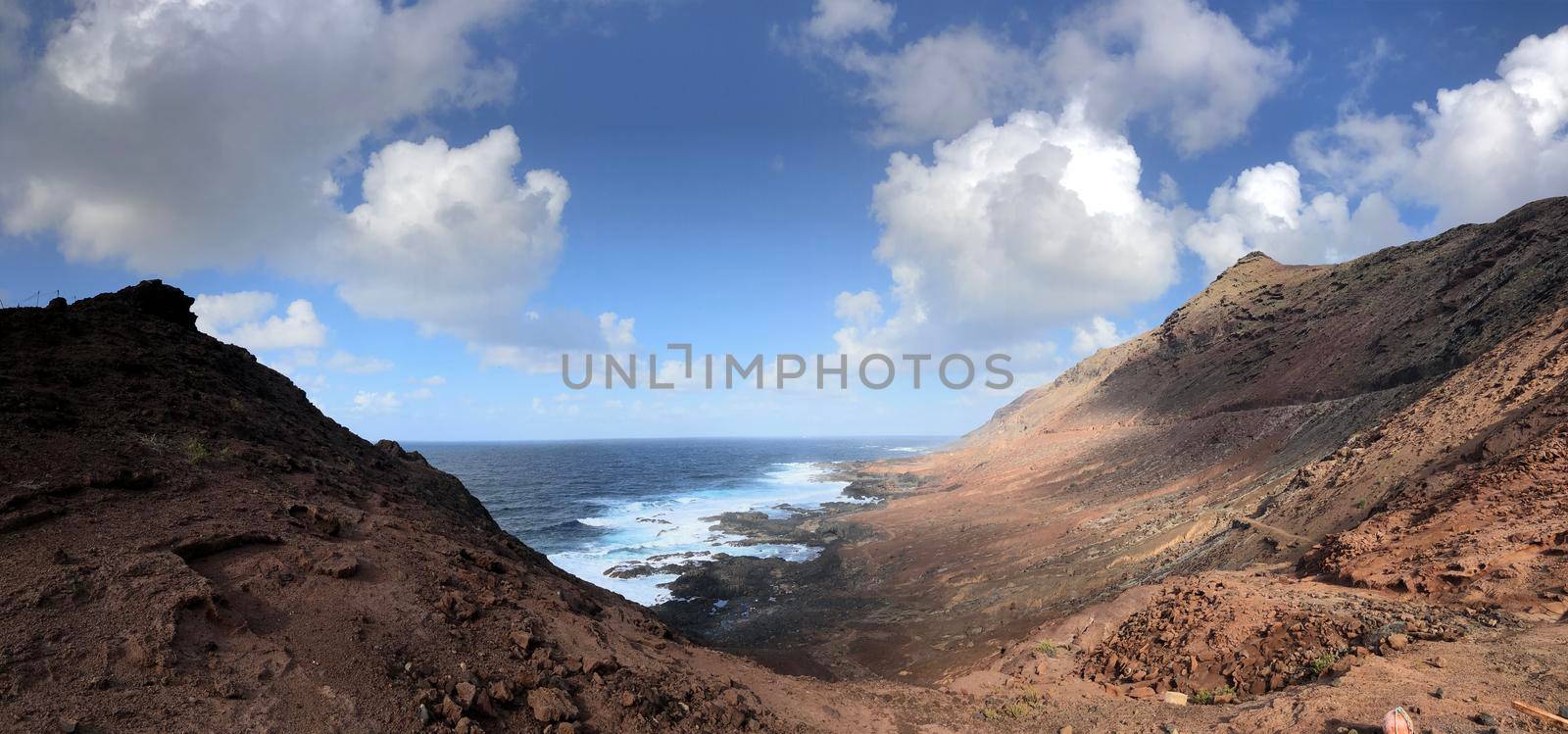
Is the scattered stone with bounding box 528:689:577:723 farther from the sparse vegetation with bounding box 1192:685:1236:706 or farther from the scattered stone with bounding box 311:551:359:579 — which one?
the sparse vegetation with bounding box 1192:685:1236:706

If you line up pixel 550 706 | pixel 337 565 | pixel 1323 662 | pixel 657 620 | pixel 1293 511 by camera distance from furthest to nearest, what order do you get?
pixel 1293 511 → pixel 657 620 → pixel 1323 662 → pixel 337 565 → pixel 550 706

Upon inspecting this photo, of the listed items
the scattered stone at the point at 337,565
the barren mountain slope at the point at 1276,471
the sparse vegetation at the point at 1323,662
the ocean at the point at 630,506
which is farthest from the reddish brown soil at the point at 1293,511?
the scattered stone at the point at 337,565

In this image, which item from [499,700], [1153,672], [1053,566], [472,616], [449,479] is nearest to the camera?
[499,700]

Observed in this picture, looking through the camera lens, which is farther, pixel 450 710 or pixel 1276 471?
pixel 1276 471

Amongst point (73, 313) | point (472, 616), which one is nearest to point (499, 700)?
point (472, 616)

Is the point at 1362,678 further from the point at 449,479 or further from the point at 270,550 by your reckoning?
the point at 449,479

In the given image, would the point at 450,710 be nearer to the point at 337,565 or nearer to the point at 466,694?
the point at 466,694

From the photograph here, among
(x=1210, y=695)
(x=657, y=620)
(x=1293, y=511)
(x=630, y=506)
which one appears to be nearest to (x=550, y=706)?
(x=657, y=620)
